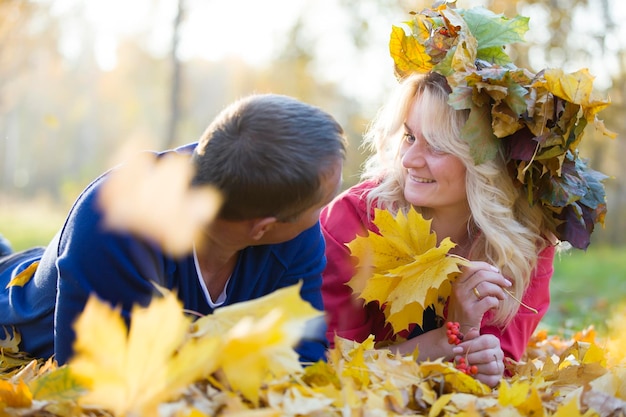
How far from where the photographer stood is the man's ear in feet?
5.97

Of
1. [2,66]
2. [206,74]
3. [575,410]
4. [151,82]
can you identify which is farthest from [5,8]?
[206,74]

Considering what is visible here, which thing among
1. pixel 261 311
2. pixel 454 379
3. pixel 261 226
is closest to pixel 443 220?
pixel 454 379

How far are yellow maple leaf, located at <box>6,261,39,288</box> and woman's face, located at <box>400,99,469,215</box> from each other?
137 cm

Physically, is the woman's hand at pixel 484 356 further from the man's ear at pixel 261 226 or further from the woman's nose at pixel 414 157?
the man's ear at pixel 261 226

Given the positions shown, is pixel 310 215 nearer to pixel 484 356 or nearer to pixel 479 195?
pixel 484 356

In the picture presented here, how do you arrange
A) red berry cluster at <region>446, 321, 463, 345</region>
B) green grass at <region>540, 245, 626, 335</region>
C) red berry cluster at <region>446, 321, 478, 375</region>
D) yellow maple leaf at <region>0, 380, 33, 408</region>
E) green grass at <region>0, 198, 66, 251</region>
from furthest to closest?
green grass at <region>0, 198, 66, 251</region>, green grass at <region>540, 245, 626, 335</region>, red berry cluster at <region>446, 321, 463, 345</region>, red berry cluster at <region>446, 321, 478, 375</region>, yellow maple leaf at <region>0, 380, 33, 408</region>

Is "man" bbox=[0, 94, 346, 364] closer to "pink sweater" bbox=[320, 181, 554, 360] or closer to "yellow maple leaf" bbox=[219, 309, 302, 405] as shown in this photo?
"yellow maple leaf" bbox=[219, 309, 302, 405]

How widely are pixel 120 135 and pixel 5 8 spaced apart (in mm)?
23799

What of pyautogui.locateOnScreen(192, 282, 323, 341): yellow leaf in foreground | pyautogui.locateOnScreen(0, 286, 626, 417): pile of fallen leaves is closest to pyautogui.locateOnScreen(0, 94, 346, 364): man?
pyautogui.locateOnScreen(0, 286, 626, 417): pile of fallen leaves

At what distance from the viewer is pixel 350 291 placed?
8.48 ft

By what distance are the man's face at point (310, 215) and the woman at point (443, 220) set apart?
0.67 m

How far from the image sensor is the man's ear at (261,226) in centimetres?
182

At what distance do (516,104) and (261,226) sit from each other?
104 cm

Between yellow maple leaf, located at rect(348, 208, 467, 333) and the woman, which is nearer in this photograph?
yellow maple leaf, located at rect(348, 208, 467, 333)
